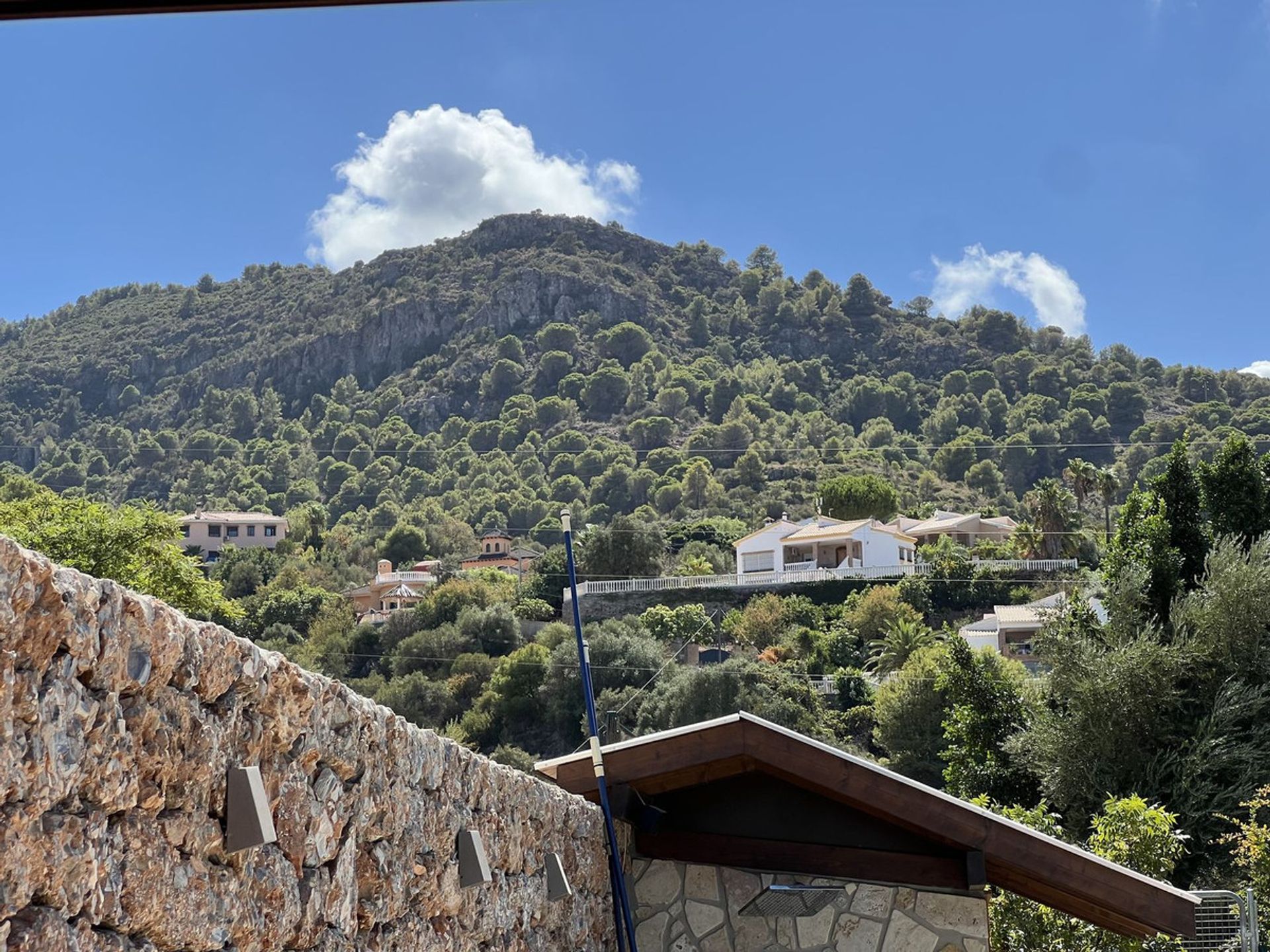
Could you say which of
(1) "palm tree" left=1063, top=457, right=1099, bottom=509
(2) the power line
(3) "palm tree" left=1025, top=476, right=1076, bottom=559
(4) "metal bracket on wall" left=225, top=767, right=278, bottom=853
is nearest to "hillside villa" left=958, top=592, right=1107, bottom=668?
(3) "palm tree" left=1025, top=476, right=1076, bottom=559

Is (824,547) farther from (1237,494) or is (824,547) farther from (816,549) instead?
(1237,494)

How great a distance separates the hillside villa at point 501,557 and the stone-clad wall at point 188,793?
70.5 metres

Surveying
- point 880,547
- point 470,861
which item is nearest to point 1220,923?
point 470,861

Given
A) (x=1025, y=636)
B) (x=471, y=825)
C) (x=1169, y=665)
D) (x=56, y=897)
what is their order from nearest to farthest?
(x=56, y=897)
(x=471, y=825)
(x=1169, y=665)
(x=1025, y=636)

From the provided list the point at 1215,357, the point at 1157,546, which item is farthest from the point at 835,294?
the point at 1157,546

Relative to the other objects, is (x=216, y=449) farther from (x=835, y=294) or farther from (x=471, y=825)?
(x=471, y=825)

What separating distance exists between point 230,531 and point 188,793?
9452 cm

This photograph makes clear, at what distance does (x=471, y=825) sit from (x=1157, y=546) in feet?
54.5

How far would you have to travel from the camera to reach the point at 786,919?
257 inches

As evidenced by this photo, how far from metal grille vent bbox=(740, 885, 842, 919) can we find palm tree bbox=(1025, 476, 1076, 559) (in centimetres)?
6191

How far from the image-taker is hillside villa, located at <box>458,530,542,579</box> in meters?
80.1

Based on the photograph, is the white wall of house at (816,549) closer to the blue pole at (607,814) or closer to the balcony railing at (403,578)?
the balcony railing at (403,578)

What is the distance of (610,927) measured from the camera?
20.5 feet

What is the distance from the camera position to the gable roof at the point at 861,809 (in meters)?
5.99
